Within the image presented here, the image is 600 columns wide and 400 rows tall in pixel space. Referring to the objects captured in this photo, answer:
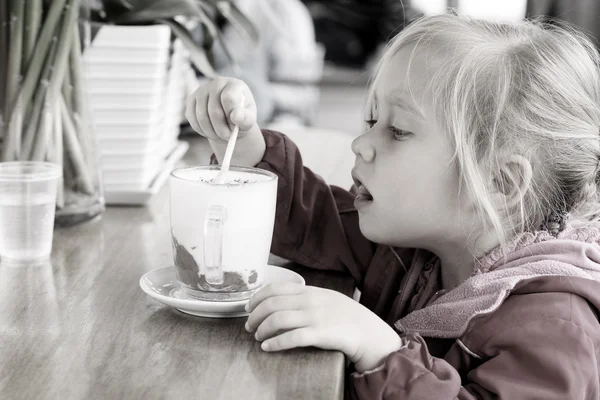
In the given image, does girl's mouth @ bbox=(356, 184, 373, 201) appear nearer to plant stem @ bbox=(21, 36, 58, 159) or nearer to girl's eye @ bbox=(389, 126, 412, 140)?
girl's eye @ bbox=(389, 126, 412, 140)

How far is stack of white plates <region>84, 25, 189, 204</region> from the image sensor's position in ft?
4.25

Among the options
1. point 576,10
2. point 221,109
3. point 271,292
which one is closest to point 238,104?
point 221,109

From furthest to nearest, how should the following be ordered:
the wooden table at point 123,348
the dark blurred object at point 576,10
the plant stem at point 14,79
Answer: the dark blurred object at point 576,10
the plant stem at point 14,79
the wooden table at point 123,348

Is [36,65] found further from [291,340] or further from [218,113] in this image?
[291,340]

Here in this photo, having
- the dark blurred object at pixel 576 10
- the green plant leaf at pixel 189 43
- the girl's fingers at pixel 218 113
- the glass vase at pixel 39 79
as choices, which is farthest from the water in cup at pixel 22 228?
the dark blurred object at pixel 576 10

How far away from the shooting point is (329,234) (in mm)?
1089

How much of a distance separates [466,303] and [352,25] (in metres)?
4.07

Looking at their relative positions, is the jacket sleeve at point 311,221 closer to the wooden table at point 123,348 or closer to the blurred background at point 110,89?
the wooden table at point 123,348

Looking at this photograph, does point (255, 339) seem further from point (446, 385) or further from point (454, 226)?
point (454, 226)

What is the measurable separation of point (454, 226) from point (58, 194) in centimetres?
54

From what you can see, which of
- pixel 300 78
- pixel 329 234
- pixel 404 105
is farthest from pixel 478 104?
pixel 300 78

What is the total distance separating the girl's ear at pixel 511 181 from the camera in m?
0.97

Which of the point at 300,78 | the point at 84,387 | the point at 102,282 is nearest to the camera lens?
the point at 84,387

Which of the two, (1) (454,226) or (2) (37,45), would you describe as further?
(2) (37,45)
